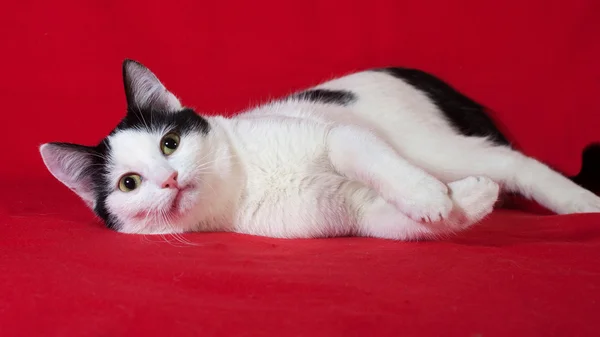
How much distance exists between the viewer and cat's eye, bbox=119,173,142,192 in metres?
1.38

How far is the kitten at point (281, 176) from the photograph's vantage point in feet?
4.05

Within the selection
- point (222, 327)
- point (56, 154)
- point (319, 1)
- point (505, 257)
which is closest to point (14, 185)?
point (56, 154)

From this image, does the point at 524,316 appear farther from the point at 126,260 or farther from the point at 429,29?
the point at 429,29

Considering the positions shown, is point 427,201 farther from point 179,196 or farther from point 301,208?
point 179,196

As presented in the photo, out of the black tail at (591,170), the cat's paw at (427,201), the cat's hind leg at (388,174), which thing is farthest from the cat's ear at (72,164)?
the black tail at (591,170)

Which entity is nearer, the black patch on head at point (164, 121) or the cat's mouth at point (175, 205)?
the cat's mouth at point (175, 205)

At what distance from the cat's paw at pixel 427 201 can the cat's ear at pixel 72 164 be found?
0.84 m

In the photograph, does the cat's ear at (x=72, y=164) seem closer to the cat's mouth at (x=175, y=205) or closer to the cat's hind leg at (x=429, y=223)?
the cat's mouth at (x=175, y=205)

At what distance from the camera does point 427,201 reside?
3.76 ft

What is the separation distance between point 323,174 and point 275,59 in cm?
101

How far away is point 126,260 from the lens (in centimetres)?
114

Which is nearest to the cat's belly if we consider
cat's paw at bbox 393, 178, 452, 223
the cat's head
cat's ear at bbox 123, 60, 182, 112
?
the cat's head

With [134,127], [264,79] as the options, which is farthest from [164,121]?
[264,79]

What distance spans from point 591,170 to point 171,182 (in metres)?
1.27
